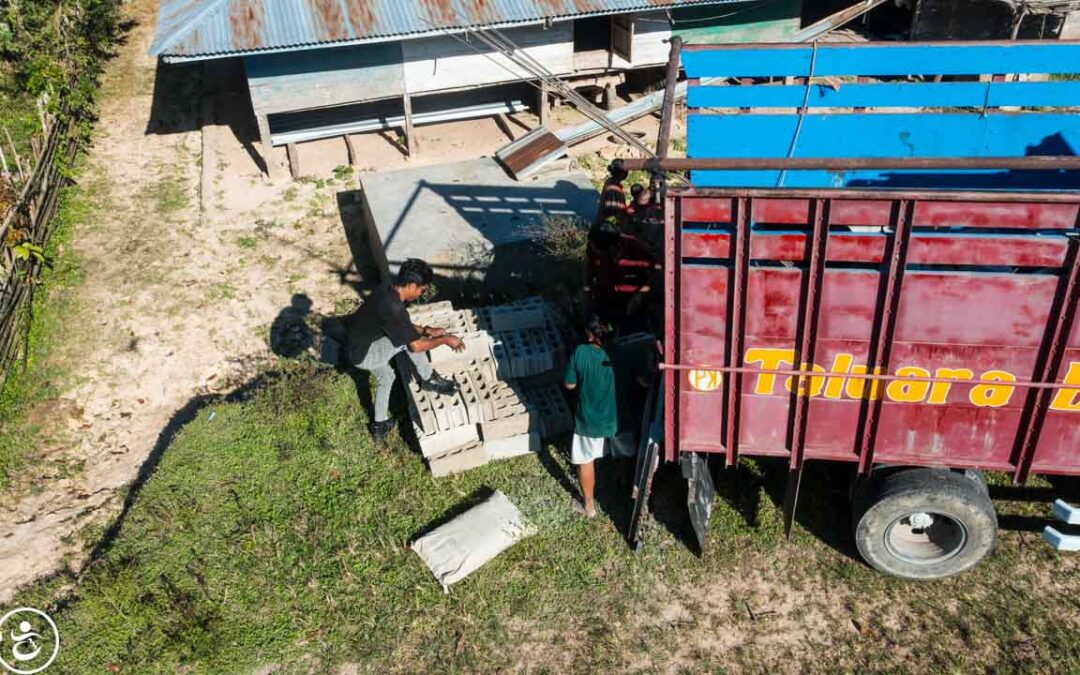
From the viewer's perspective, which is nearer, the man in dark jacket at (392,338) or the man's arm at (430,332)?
the man in dark jacket at (392,338)

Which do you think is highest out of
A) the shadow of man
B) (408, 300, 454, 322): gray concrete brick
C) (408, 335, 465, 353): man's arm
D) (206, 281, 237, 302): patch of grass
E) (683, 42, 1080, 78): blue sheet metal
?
(683, 42, 1080, 78): blue sheet metal

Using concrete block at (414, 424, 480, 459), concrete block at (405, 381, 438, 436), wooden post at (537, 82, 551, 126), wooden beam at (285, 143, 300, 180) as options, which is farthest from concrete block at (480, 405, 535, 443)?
wooden post at (537, 82, 551, 126)

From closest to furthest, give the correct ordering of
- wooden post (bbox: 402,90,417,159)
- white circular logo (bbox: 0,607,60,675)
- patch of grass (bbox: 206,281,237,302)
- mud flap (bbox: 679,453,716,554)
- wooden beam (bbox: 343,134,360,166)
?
1. white circular logo (bbox: 0,607,60,675)
2. mud flap (bbox: 679,453,716,554)
3. patch of grass (bbox: 206,281,237,302)
4. wooden post (bbox: 402,90,417,159)
5. wooden beam (bbox: 343,134,360,166)

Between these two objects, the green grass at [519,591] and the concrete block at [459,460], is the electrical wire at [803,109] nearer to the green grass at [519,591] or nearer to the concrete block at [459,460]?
the green grass at [519,591]

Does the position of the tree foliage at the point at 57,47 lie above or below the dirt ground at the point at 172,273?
above

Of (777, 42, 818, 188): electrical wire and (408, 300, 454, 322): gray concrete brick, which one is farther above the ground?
(777, 42, 818, 188): electrical wire

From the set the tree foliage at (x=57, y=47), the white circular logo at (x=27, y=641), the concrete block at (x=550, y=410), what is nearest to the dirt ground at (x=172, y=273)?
the white circular logo at (x=27, y=641)

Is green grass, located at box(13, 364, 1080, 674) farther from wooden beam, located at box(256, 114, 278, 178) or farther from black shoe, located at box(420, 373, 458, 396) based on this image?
wooden beam, located at box(256, 114, 278, 178)
